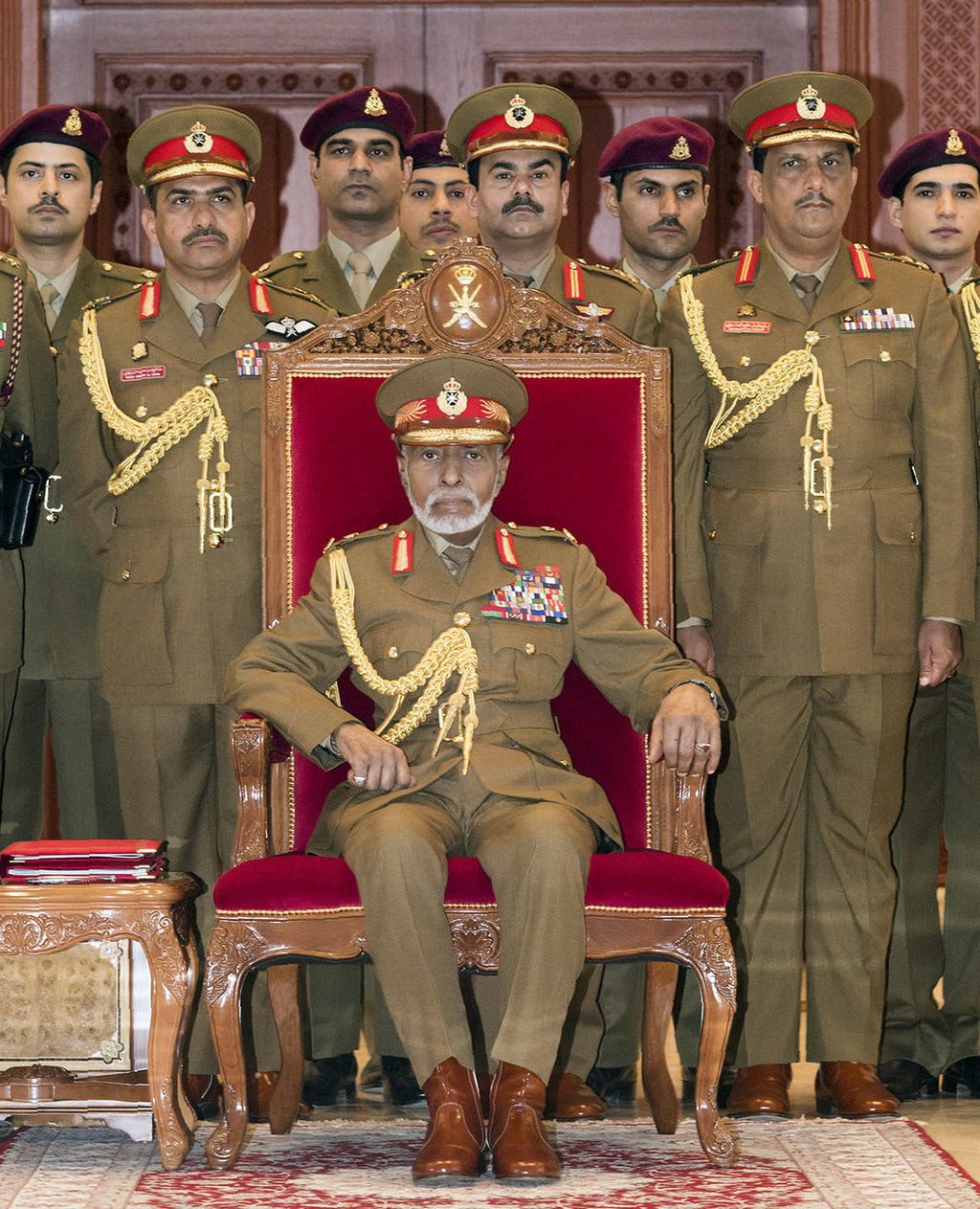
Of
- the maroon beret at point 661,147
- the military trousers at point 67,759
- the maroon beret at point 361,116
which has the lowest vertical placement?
the military trousers at point 67,759

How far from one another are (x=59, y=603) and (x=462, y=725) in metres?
1.27

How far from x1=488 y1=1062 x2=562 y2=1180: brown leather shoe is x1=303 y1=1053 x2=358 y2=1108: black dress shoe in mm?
895

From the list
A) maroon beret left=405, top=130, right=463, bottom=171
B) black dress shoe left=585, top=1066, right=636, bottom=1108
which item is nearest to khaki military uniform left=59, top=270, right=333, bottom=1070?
black dress shoe left=585, top=1066, right=636, bottom=1108

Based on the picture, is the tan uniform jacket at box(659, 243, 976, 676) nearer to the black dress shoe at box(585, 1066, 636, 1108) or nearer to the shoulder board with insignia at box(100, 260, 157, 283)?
the black dress shoe at box(585, 1066, 636, 1108)

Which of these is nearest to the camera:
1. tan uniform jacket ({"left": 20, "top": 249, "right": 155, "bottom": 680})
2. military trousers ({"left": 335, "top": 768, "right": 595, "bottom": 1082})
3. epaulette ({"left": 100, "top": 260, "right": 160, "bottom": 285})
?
military trousers ({"left": 335, "top": 768, "right": 595, "bottom": 1082})

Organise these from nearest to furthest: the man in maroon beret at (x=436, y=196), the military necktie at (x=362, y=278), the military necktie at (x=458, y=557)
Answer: the military necktie at (x=458, y=557) → the military necktie at (x=362, y=278) → the man in maroon beret at (x=436, y=196)

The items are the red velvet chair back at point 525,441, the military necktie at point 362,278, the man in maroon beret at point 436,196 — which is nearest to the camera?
the red velvet chair back at point 525,441

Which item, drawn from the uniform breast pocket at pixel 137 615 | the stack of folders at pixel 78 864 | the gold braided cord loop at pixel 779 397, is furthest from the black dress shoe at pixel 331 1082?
the gold braided cord loop at pixel 779 397

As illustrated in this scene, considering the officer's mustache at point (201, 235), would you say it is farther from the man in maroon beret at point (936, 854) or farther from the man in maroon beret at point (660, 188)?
the man in maroon beret at point (936, 854)

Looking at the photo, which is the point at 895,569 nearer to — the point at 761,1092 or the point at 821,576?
the point at 821,576

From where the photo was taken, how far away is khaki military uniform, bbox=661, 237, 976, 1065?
4.11 metres

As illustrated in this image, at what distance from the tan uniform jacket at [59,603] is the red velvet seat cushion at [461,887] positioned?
120cm

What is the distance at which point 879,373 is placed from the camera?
4.18 m

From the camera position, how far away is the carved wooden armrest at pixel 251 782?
3.64 metres
